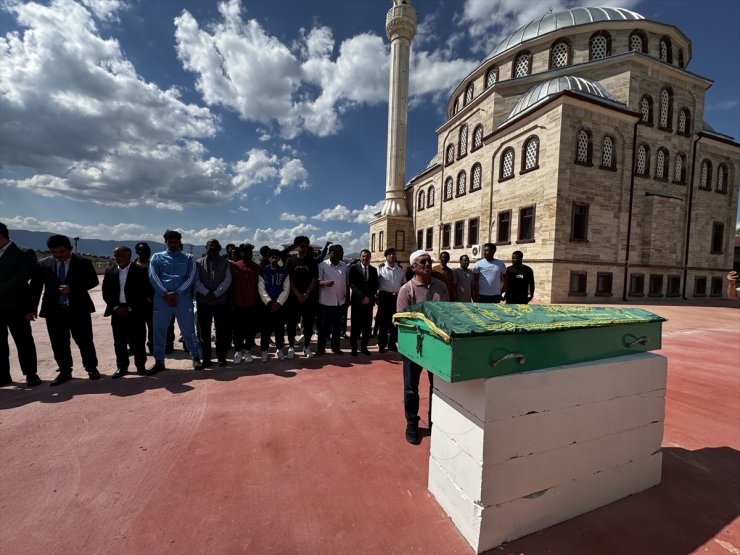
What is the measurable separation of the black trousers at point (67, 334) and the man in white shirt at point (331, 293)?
10.7 ft

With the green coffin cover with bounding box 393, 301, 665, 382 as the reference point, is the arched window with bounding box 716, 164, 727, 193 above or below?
above

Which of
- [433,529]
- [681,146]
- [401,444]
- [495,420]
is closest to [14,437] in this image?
[401,444]

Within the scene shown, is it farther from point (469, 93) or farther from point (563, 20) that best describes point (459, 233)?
point (563, 20)

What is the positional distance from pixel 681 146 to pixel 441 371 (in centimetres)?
2453

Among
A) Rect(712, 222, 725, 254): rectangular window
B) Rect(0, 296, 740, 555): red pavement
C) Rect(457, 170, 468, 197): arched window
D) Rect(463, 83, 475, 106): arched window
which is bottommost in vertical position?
Rect(0, 296, 740, 555): red pavement

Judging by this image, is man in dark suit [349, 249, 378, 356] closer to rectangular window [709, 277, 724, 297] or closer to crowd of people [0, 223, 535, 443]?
crowd of people [0, 223, 535, 443]

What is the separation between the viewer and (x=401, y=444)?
288cm

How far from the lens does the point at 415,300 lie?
123 inches

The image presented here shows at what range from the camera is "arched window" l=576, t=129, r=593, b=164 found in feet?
48.0

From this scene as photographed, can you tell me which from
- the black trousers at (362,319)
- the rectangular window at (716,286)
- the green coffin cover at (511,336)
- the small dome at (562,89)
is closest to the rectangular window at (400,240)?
the small dome at (562,89)

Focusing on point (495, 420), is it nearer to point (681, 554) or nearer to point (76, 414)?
point (681, 554)

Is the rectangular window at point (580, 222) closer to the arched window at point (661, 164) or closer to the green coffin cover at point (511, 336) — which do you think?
the arched window at point (661, 164)

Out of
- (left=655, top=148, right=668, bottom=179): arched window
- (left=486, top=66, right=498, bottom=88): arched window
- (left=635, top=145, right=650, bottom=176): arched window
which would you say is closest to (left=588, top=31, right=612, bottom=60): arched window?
(left=486, top=66, right=498, bottom=88): arched window

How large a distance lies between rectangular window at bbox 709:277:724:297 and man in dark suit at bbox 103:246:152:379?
92.3 feet
